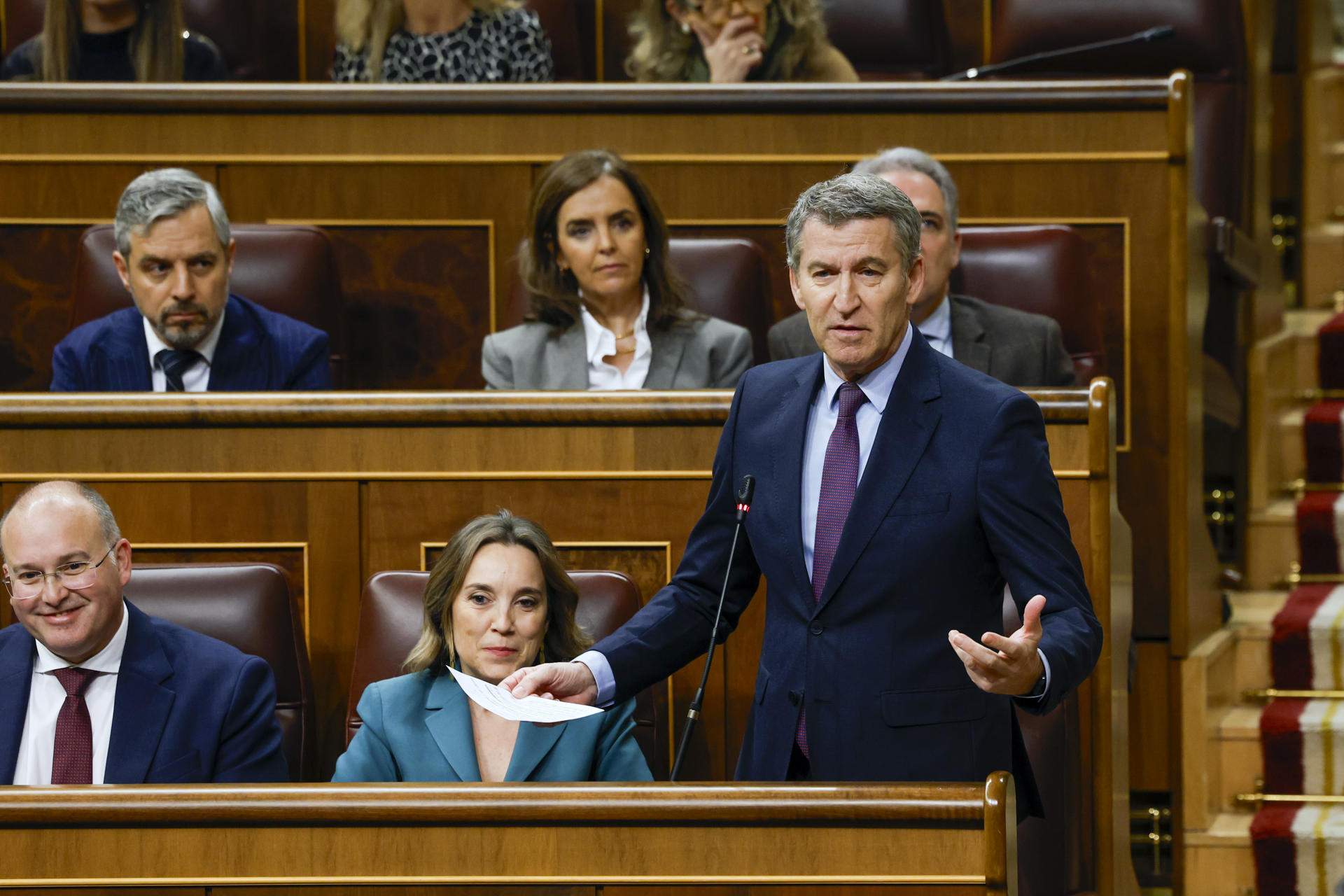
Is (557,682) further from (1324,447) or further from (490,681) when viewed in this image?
(1324,447)

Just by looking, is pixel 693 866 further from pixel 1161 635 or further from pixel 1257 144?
pixel 1257 144

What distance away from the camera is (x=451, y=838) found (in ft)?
3.10

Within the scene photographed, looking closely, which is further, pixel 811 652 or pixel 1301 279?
pixel 1301 279

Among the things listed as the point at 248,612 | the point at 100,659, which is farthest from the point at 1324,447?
the point at 100,659

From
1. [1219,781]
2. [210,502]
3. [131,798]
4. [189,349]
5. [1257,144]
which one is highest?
[1257,144]

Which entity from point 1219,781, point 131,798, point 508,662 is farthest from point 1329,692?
point 131,798

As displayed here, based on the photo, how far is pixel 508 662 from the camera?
1241 mm

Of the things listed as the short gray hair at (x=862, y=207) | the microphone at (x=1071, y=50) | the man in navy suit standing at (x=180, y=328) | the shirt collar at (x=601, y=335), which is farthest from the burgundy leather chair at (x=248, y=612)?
the microphone at (x=1071, y=50)

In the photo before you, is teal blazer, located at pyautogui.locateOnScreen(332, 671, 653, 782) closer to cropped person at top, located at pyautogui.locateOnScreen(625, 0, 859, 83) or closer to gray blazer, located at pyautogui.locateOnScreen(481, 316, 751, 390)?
gray blazer, located at pyautogui.locateOnScreen(481, 316, 751, 390)

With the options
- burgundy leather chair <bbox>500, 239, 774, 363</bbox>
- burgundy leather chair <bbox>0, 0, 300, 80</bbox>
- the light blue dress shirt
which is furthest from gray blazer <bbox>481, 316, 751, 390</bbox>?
burgundy leather chair <bbox>0, 0, 300, 80</bbox>

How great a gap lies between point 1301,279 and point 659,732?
123 cm

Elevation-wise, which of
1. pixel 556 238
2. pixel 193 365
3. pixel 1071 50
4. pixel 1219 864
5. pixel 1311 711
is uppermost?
pixel 1071 50

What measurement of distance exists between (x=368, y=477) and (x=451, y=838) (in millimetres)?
523

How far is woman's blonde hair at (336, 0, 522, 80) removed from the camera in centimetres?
205
